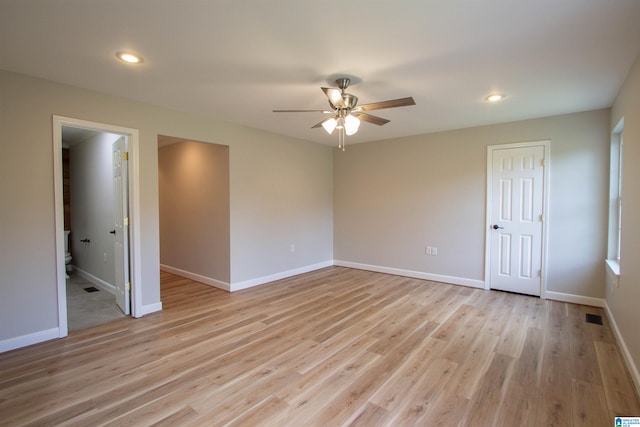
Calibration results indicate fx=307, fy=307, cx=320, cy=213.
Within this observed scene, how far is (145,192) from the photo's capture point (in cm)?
361

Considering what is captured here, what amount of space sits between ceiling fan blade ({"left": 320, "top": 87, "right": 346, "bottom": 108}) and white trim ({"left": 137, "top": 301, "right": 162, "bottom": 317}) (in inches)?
124

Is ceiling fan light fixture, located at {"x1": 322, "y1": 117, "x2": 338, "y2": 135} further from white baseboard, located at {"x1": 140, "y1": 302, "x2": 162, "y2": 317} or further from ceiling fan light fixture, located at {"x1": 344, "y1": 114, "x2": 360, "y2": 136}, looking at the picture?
white baseboard, located at {"x1": 140, "y1": 302, "x2": 162, "y2": 317}

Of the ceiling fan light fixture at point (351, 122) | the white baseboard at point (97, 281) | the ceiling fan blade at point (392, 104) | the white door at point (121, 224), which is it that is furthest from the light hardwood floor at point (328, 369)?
the ceiling fan blade at point (392, 104)

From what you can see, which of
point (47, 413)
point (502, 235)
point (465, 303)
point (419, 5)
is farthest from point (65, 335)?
point (502, 235)

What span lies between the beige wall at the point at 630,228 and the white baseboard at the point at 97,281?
5.67m

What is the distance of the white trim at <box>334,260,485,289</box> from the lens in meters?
4.80

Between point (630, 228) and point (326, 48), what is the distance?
113 inches

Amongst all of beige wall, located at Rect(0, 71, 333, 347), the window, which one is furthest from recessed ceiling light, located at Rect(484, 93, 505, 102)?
beige wall, located at Rect(0, 71, 333, 347)

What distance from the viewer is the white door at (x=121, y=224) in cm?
358

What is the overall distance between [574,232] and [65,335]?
235 inches

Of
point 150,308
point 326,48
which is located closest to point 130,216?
point 150,308

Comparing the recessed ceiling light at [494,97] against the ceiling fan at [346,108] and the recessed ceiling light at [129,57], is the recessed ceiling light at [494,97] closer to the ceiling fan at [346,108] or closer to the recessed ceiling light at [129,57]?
the ceiling fan at [346,108]

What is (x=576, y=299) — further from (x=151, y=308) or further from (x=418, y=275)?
(x=151, y=308)

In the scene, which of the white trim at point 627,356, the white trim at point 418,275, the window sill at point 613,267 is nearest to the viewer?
the white trim at point 627,356
